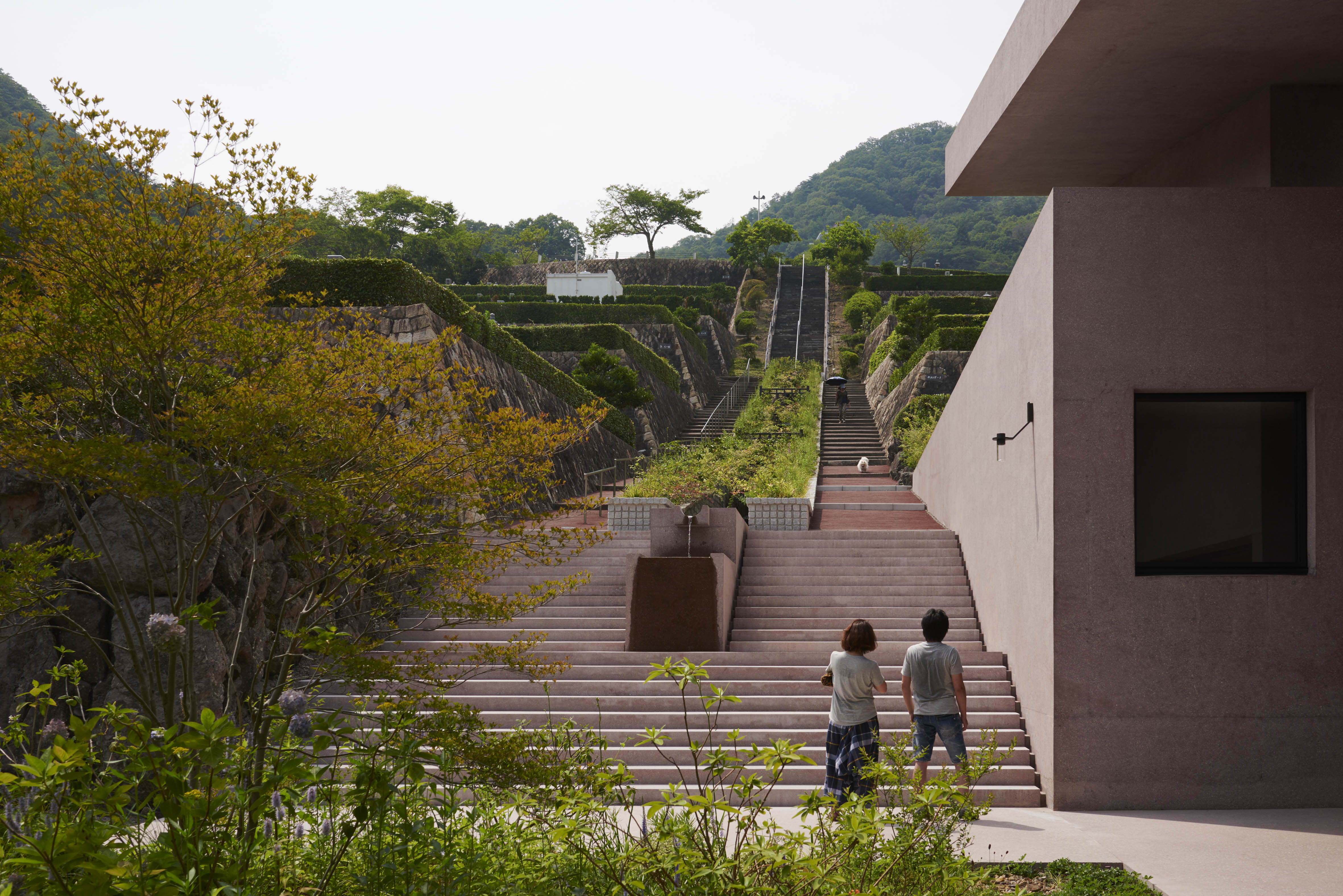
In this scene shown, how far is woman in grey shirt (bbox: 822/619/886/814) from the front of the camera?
5637 mm

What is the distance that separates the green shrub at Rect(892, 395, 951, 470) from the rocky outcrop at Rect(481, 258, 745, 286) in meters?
37.0

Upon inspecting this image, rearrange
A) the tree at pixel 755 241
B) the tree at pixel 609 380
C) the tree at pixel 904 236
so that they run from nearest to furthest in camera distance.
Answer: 1. the tree at pixel 609 380
2. the tree at pixel 755 241
3. the tree at pixel 904 236

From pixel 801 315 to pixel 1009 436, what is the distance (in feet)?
145

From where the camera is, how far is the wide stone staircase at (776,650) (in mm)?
7746

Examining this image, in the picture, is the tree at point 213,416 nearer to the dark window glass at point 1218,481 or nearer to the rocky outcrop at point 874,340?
the dark window glass at point 1218,481

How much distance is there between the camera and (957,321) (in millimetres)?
29953

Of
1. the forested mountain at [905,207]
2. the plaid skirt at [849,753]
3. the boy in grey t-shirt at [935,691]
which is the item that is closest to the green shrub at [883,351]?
the boy in grey t-shirt at [935,691]

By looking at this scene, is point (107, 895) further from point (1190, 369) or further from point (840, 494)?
point (840, 494)

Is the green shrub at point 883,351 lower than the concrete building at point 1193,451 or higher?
higher

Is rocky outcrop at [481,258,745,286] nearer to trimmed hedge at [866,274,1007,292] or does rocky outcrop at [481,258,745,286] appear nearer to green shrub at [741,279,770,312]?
green shrub at [741,279,770,312]

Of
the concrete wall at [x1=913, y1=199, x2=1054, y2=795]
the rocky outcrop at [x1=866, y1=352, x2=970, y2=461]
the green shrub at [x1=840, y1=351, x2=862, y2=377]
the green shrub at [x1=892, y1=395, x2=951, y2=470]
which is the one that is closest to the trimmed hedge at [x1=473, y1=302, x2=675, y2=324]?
the green shrub at [x1=840, y1=351, x2=862, y2=377]

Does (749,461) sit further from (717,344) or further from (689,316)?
(717,344)

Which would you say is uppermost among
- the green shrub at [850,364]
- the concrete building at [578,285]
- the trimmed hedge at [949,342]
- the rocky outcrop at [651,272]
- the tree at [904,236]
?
the tree at [904,236]

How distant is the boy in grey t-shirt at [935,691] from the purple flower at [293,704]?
12.4 ft
